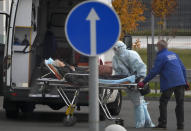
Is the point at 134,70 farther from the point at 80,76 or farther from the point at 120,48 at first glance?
the point at 80,76

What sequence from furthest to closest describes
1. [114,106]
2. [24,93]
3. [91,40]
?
[114,106] < [24,93] < [91,40]

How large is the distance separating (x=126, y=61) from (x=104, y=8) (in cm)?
580

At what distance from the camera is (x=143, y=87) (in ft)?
44.4

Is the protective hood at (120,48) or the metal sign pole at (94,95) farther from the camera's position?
the protective hood at (120,48)

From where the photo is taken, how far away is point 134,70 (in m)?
14.1

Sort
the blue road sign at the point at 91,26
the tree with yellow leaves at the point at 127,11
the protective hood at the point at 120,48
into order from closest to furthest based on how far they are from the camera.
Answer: the blue road sign at the point at 91,26, the protective hood at the point at 120,48, the tree with yellow leaves at the point at 127,11

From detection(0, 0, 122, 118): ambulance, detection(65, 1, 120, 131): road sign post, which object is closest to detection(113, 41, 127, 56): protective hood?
detection(0, 0, 122, 118): ambulance

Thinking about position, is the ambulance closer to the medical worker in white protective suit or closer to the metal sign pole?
the medical worker in white protective suit

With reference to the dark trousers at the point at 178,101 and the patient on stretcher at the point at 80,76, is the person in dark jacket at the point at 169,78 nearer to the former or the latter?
the dark trousers at the point at 178,101

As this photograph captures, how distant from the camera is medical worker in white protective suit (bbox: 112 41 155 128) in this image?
13867 mm

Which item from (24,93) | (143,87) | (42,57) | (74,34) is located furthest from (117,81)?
(74,34)

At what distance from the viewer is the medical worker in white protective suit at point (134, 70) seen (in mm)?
13867

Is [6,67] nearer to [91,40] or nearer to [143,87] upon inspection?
[143,87]

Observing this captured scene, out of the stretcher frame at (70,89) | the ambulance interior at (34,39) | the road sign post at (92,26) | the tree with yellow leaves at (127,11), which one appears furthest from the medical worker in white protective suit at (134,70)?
the tree with yellow leaves at (127,11)
